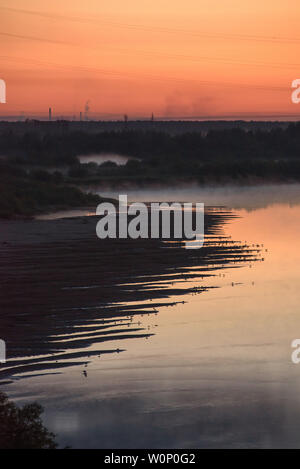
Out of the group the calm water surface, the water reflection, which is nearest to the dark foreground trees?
the calm water surface

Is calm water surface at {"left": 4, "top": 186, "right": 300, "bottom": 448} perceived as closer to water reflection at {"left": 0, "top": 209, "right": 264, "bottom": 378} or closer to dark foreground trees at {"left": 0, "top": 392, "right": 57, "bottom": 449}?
water reflection at {"left": 0, "top": 209, "right": 264, "bottom": 378}

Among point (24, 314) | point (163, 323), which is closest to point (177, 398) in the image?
point (163, 323)

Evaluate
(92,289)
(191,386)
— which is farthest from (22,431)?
(92,289)

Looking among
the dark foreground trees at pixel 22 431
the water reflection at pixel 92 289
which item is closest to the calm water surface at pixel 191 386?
the water reflection at pixel 92 289

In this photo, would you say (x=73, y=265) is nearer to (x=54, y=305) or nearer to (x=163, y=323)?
(x=54, y=305)

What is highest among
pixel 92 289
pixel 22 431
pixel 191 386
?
pixel 92 289

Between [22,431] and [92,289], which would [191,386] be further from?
[92,289]

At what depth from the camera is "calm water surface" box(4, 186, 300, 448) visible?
11805mm

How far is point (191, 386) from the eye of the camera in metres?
13.7

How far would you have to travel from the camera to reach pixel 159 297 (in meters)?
Result: 20.7

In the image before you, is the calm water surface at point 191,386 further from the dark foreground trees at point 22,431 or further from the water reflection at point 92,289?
the dark foreground trees at point 22,431

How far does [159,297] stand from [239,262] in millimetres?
6333

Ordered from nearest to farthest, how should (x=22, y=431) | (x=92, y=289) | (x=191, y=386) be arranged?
1. (x=22, y=431)
2. (x=191, y=386)
3. (x=92, y=289)

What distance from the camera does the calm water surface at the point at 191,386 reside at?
11.8m
